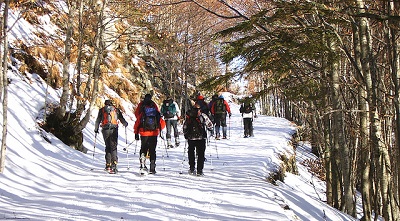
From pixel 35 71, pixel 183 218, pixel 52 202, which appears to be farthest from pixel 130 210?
pixel 35 71

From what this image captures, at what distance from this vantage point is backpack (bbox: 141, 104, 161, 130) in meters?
9.20

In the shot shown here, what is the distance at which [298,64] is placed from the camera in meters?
15.0

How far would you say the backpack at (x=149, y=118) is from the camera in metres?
9.20

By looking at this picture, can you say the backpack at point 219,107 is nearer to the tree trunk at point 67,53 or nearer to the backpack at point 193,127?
the tree trunk at point 67,53

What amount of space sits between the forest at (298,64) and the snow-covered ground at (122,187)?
0.90m

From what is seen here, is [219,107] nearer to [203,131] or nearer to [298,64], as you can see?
[298,64]

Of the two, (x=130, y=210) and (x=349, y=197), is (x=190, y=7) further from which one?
(x=130, y=210)

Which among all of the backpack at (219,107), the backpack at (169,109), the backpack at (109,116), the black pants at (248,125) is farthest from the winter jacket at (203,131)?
the black pants at (248,125)

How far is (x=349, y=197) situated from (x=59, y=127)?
9.60 meters

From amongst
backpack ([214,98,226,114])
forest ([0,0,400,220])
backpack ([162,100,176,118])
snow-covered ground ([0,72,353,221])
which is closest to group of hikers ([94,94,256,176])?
snow-covered ground ([0,72,353,221])

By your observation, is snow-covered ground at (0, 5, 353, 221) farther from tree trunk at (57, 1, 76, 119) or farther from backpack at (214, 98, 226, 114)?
backpack at (214, 98, 226, 114)

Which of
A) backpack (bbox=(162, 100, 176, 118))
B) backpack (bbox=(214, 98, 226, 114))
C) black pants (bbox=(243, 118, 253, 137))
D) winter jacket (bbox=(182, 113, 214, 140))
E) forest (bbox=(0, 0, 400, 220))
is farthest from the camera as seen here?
black pants (bbox=(243, 118, 253, 137))

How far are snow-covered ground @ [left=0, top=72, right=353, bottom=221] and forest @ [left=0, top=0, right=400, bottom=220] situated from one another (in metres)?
0.90

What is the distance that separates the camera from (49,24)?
59.8 ft
